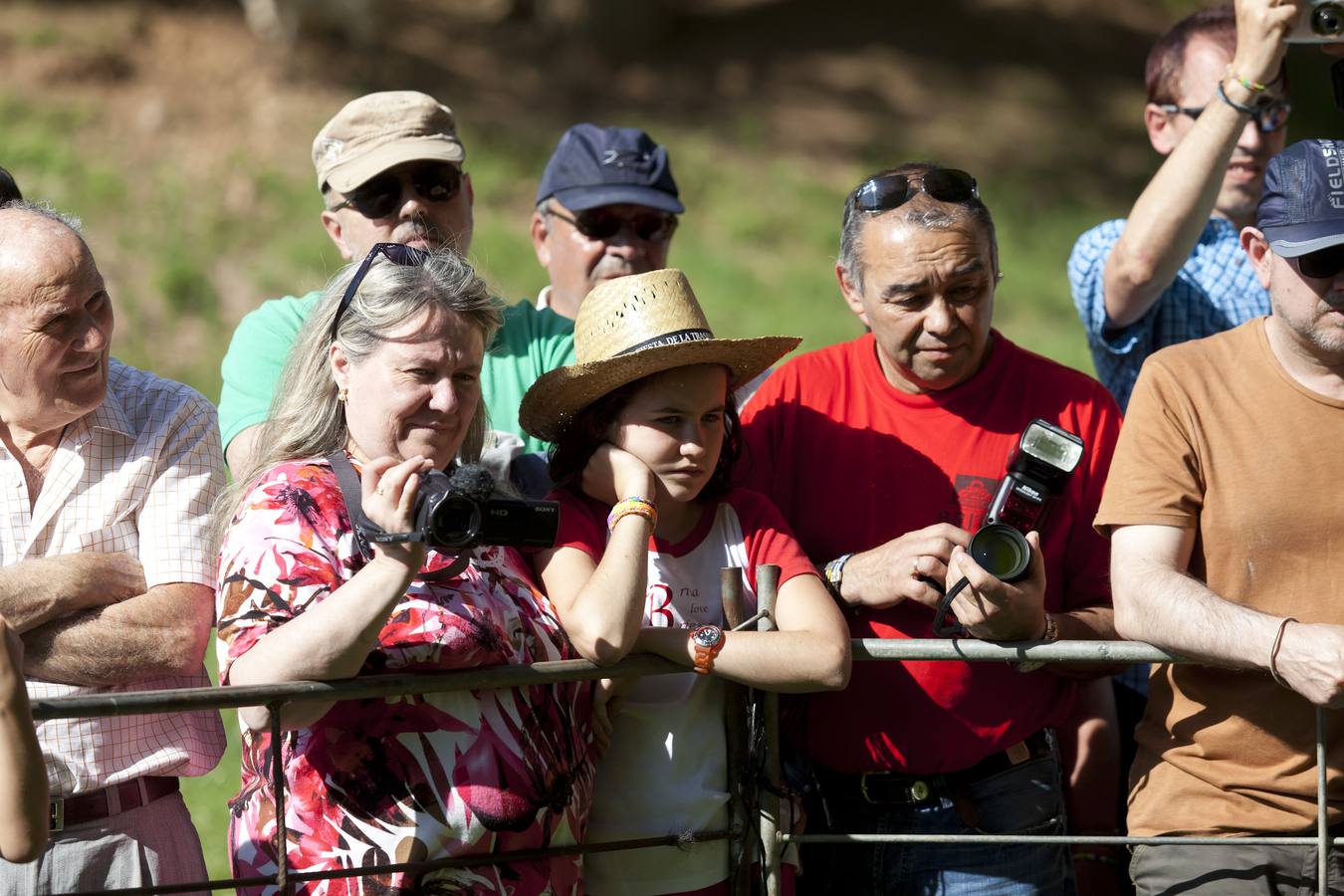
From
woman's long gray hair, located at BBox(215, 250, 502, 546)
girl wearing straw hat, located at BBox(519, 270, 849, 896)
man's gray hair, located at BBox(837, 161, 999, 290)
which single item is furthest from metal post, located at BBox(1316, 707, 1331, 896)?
woman's long gray hair, located at BBox(215, 250, 502, 546)

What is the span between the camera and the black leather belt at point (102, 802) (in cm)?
296

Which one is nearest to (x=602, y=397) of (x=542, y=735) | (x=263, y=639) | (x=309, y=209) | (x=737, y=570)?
(x=737, y=570)

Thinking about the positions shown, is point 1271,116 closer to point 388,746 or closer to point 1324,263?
point 1324,263

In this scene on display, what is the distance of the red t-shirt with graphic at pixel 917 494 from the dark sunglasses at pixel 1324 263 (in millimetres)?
582

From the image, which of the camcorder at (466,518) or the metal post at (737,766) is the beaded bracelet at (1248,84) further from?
the camcorder at (466,518)

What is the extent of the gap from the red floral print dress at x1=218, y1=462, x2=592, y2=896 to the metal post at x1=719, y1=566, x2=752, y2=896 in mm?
380

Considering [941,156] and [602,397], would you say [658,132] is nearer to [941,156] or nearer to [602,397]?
[941,156]

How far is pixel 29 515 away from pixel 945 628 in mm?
1836

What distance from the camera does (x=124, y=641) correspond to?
2.92 metres

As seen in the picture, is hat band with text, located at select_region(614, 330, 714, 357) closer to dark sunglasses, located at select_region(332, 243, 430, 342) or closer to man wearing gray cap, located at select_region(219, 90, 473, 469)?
dark sunglasses, located at select_region(332, 243, 430, 342)

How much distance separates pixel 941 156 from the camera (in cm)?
1339

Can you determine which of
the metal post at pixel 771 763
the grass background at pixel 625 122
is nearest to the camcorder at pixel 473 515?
the metal post at pixel 771 763

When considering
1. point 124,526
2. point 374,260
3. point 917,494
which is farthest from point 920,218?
point 124,526

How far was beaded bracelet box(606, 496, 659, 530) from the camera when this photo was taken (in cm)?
295
